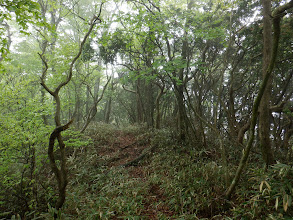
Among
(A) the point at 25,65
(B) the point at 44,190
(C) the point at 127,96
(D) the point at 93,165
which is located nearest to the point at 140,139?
(D) the point at 93,165

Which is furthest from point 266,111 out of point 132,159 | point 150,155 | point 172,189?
point 132,159

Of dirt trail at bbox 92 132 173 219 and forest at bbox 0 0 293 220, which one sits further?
dirt trail at bbox 92 132 173 219

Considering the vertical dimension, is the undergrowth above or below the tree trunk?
below

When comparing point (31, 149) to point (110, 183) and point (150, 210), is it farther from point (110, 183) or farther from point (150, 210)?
point (150, 210)

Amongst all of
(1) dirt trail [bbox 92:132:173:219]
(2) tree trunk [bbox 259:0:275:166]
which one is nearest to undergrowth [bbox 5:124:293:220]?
(1) dirt trail [bbox 92:132:173:219]

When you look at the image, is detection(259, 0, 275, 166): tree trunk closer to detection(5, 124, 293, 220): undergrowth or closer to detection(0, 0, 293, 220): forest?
detection(0, 0, 293, 220): forest

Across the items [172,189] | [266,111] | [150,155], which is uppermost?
[266,111]

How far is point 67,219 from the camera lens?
3.42 meters

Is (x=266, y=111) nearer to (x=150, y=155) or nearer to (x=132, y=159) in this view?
(x=150, y=155)

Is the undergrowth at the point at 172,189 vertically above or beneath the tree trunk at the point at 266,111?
beneath

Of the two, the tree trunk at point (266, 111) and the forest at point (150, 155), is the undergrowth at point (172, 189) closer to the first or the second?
the forest at point (150, 155)

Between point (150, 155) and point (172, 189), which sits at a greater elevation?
point (150, 155)

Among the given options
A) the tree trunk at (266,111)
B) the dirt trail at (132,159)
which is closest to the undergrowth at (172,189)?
the dirt trail at (132,159)

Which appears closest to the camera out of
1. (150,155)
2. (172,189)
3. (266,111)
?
(266,111)
